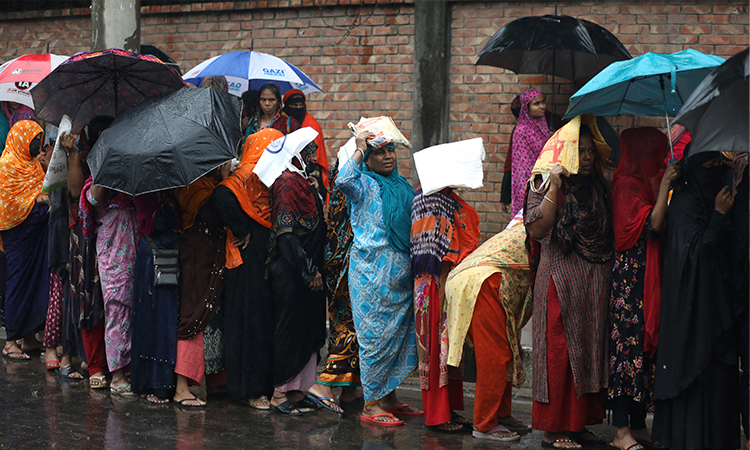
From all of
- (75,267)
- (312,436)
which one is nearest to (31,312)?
(75,267)

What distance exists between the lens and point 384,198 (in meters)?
5.03

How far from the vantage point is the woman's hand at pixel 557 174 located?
434 centimetres

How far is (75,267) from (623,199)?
384 centimetres

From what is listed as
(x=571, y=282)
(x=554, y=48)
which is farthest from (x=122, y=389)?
(x=554, y=48)

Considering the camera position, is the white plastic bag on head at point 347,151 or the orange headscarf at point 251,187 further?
the white plastic bag on head at point 347,151

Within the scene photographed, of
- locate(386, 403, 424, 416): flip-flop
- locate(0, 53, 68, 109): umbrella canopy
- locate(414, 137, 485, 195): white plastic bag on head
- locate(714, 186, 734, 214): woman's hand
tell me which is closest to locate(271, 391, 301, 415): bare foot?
locate(386, 403, 424, 416): flip-flop

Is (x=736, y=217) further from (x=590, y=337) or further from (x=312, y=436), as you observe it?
(x=312, y=436)

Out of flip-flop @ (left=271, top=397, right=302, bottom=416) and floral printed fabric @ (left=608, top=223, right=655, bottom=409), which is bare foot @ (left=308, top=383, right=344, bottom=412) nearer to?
flip-flop @ (left=271, top=397, right=302, bottom=416)

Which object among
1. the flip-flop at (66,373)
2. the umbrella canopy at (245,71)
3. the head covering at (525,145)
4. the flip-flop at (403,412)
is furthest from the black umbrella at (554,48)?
the flip-flop at (66,373)

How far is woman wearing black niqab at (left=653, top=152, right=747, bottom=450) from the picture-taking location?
4.00 m

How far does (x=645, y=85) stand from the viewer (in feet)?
15.3

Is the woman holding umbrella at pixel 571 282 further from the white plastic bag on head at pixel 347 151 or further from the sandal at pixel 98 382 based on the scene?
the sandal at pixel 98 382

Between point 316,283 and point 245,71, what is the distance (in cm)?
270

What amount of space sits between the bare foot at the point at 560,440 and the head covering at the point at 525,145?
123 inches
